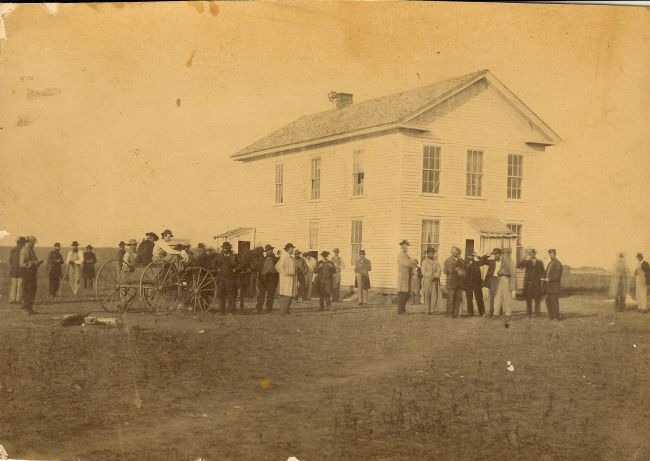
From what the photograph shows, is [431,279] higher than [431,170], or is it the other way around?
[431,170]

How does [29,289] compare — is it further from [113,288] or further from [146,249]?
[146,249]

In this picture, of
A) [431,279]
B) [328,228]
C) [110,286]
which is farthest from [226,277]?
[431,279]

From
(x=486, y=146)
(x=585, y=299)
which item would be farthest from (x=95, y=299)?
(x=585, y=299)

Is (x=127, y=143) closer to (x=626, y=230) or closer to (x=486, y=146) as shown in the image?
(x=486, y=146)

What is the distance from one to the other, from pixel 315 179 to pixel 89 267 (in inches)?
89.9

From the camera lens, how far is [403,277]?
20.8 feet

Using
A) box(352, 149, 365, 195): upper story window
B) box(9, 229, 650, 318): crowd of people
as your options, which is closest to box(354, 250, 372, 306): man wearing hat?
box(9, 229, 650, 318): crowd of people

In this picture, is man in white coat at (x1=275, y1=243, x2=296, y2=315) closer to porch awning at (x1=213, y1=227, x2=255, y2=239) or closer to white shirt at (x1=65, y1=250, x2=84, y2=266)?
porch awning at (x1=213, y1=227, x2=255, y2=239)

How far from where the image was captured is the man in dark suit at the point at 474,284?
20.8ft

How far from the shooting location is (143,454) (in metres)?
6.09

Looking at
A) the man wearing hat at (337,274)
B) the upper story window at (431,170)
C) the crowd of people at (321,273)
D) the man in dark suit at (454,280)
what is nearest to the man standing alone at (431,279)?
the crowd of people at (321,273)

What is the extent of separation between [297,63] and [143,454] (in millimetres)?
3728

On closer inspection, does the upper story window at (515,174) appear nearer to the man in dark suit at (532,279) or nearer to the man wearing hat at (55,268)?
the man in dark suit at (532,279)

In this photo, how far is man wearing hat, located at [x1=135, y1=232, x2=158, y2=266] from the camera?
6621 mm
